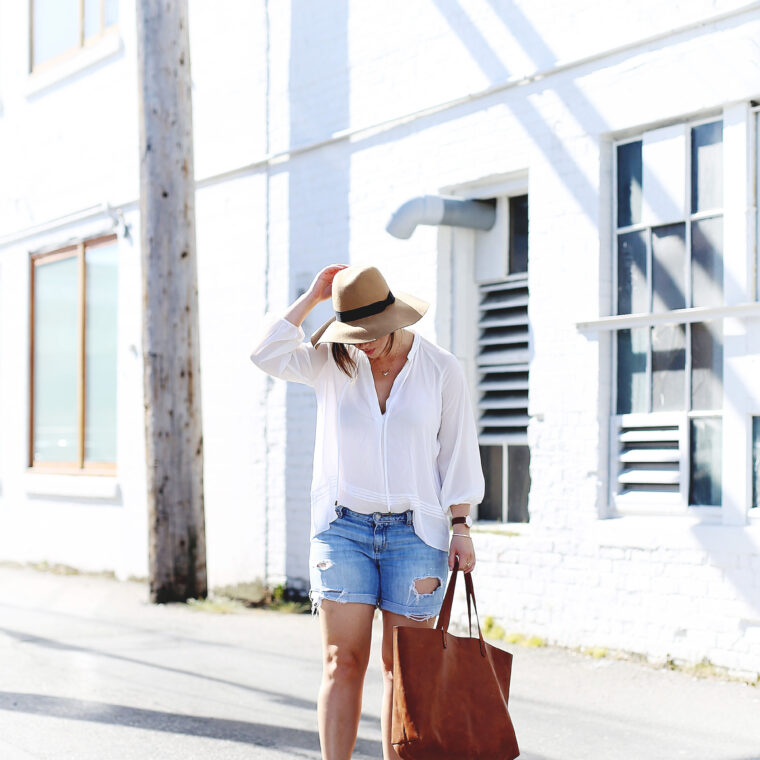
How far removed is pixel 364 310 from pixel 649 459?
3.21m

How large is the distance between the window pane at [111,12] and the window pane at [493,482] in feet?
19.1

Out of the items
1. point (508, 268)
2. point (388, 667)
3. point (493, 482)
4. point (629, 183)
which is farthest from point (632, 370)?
point (388, 667)

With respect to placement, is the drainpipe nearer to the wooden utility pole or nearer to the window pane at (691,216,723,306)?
the window pane at (691,216,723,306)

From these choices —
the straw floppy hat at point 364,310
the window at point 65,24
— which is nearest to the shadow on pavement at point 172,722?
the straw floppy hat at point 364,310

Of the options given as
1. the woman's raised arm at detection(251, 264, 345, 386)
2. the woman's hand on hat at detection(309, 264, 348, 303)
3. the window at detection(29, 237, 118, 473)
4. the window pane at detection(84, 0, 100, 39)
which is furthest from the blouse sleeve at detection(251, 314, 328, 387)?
the window pane at detection(84, 0, 100, 39)

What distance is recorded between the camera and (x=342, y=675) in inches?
151

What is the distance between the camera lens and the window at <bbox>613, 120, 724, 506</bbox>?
20.9 ft

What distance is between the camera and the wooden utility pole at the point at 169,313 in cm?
869

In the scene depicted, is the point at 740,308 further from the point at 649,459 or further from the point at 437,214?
the point at 437,214

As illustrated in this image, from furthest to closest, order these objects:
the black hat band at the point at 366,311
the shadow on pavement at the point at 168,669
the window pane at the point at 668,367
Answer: the window pane at the point at 668,367, the shadow on pavement at the point at 168,669, the black hat band at the point at 366,311

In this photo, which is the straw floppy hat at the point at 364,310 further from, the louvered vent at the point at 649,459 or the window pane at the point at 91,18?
the window pane at the point at 91,18

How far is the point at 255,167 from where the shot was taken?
940cm

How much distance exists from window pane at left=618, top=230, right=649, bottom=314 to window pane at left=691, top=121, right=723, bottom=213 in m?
0.39

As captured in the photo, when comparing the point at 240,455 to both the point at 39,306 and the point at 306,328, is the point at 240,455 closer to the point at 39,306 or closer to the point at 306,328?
the point at 306,328
